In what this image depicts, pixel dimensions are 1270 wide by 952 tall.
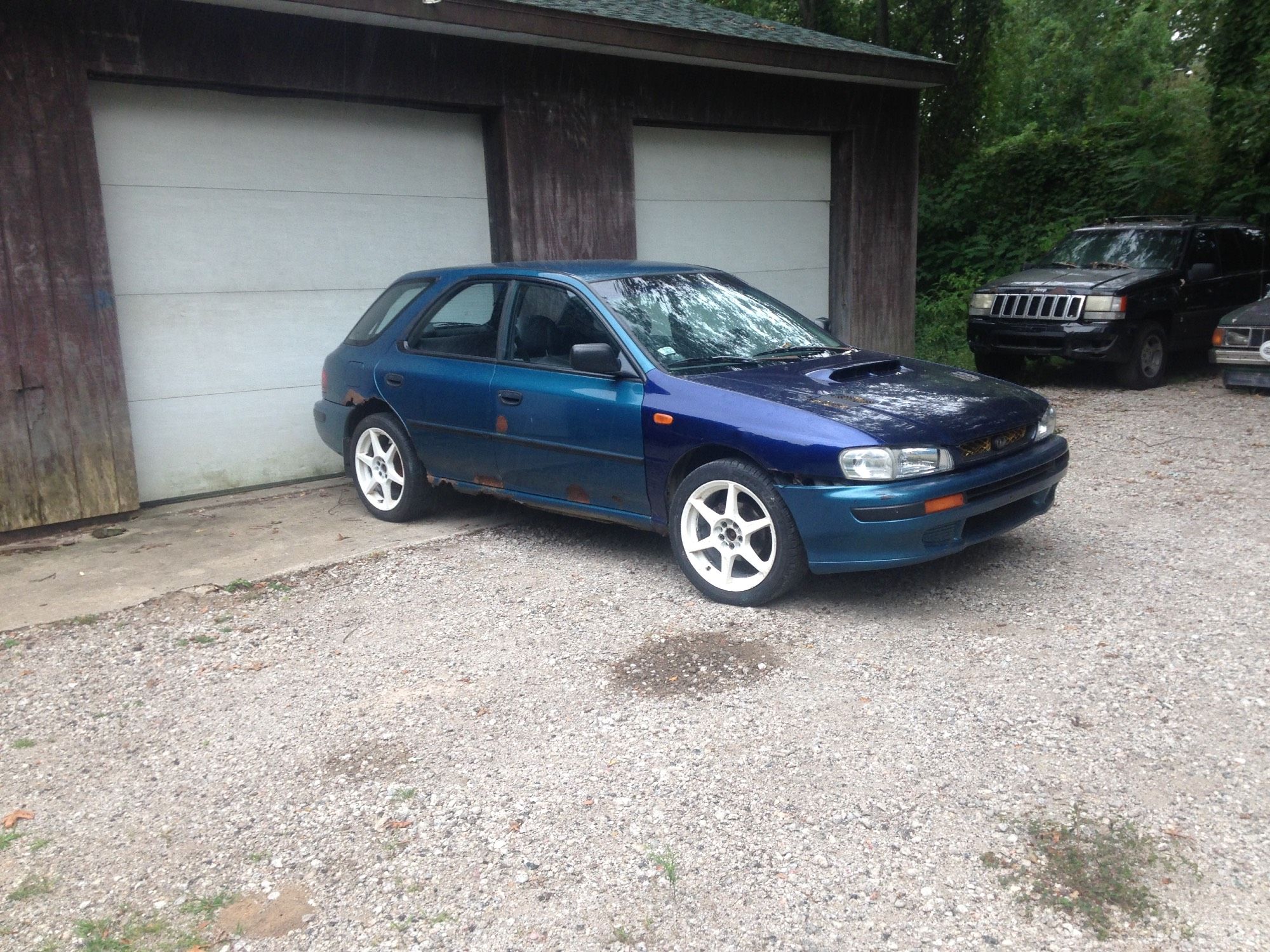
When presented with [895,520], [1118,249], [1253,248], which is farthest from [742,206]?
[895,520]

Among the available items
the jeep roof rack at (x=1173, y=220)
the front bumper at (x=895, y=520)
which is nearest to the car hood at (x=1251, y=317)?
the jeep roof rack at (x=1173, y=220)

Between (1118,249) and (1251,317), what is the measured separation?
200 cm

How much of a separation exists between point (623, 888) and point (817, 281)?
978 cm

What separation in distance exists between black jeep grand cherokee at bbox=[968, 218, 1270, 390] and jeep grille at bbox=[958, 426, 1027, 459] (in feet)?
21.1

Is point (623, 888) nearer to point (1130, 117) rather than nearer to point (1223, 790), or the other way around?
point (1223, 790)

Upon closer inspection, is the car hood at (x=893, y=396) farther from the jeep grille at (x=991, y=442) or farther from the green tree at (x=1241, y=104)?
the green tree at (x=1241, y=104)

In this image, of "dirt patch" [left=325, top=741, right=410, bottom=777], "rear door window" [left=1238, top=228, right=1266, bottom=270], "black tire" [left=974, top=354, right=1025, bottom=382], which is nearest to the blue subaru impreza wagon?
"dirt patch" [left=325, top=741, right=410, bottom=777]

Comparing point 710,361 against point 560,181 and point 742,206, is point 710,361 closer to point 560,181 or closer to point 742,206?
point 560,181

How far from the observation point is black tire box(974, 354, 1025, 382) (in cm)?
1228

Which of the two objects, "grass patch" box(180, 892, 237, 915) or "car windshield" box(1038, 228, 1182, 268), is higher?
"car windshield" box(1038, 228, 1182, 268)

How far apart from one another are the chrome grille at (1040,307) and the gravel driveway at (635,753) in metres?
5.66

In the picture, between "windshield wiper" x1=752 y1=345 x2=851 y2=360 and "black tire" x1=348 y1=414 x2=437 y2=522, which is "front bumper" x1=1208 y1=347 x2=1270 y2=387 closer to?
"windshield wiper" x1=752 y1=345 x2=851 y2=360

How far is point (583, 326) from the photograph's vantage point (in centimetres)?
591

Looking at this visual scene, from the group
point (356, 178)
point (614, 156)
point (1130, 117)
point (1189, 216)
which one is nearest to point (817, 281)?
point (614, 156)
